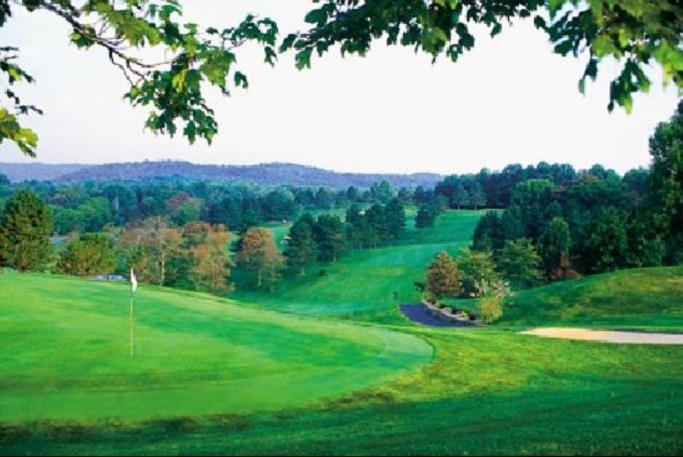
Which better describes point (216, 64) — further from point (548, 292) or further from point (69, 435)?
point (548, 292)

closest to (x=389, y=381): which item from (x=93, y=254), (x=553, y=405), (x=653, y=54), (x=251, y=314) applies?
(x=553, y=405)

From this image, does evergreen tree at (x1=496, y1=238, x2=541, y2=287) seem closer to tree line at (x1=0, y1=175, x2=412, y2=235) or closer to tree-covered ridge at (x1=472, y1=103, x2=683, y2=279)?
tree-covered ridge at (x1=472, y1=103, x2=683, y2=279)

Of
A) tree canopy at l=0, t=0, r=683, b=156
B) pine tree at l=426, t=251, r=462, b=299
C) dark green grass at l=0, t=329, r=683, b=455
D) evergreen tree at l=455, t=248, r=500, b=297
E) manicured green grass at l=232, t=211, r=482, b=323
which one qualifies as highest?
tree canopy at l=0, t=0, r=683, b=156

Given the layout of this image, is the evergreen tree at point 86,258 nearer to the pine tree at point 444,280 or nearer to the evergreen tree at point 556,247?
the pine tree at point 444,280

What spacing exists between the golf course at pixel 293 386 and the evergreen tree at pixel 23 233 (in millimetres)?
35956

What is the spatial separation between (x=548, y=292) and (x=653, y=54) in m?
44.0

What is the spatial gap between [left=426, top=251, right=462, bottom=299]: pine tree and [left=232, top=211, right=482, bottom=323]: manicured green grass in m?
4.86

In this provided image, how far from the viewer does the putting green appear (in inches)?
579

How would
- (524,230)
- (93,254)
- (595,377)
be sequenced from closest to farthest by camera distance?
(595,377) < (93,254) < (524,230)

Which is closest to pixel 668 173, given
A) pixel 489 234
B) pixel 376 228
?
pixel 489 234

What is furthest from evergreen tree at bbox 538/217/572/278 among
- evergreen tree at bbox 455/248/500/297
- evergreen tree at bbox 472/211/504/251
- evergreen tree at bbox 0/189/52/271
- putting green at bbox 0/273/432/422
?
evergreen tree at bbox 0/189/52/271

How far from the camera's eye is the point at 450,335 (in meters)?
26.2

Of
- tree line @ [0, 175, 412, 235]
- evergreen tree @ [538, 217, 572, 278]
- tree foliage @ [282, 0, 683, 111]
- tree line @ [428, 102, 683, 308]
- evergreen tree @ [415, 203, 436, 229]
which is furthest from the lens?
tree line @ [0, 175, 412, 235]

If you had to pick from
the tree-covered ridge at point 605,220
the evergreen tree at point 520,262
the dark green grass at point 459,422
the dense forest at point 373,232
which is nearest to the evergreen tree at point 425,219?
the dense forest at point 373,232
